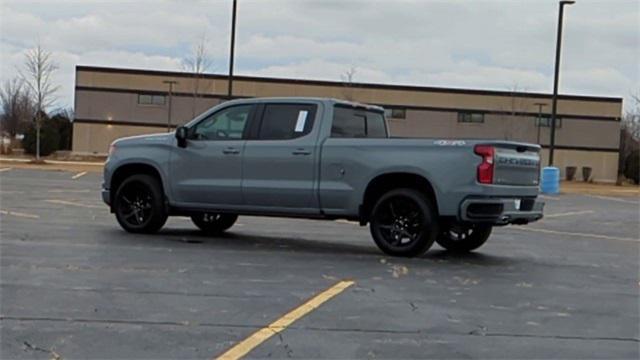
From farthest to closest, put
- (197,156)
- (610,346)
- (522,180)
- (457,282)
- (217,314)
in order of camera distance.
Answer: (197,156) < (522,180) < (457,282) < (217,314) < (610,346)

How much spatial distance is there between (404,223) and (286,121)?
80.7 inches

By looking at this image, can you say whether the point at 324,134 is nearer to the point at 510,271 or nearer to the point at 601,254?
the point at 510,271

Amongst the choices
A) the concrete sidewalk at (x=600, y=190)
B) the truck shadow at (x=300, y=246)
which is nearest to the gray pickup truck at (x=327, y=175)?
the truck shadow at (x=300, y=246)

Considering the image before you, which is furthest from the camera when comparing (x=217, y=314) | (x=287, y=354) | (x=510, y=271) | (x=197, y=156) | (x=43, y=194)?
(x=43, y=194)

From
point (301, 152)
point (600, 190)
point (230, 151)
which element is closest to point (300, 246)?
point (301, 152)

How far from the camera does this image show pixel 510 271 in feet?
Answer: 30.3

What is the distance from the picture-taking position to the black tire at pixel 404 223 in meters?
9.68

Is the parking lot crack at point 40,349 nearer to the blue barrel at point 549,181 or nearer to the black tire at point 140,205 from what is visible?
the black tire at point 140,205

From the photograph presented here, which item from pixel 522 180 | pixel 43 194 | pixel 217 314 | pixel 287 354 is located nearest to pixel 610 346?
pixel 287 354

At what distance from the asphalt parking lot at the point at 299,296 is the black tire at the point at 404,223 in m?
0.21

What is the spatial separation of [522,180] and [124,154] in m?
5.39

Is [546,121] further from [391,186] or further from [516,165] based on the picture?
[391,186]

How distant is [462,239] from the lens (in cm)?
1102

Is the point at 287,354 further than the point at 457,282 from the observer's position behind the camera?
No
